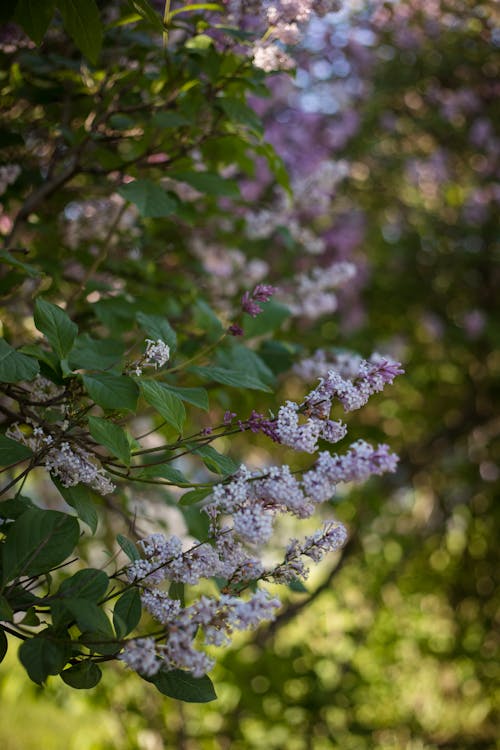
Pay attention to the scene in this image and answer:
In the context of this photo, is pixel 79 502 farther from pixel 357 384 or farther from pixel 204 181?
pixel 204 181

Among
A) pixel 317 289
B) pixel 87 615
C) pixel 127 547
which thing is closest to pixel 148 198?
pixel 127 547

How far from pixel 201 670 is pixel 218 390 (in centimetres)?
92

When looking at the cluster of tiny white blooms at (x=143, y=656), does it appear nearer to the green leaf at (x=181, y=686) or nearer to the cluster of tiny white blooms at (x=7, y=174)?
the green leaf at (x=181, y=686)

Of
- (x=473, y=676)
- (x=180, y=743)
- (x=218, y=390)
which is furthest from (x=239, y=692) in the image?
(x=218, y=390)

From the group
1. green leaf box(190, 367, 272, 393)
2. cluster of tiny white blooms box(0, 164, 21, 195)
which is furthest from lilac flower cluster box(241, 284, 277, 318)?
cluster of tiny white blooms box(0, 164, 21, 195)

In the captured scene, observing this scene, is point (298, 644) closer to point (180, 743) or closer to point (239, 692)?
point (239, 692)

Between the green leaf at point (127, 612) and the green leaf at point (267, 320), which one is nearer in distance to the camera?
the green leaf at point (127, 612)

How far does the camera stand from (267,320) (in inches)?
61.6

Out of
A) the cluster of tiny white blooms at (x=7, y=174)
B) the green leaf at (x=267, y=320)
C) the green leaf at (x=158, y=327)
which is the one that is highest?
the cluster of tiny white blooms at (x=7, y=174)

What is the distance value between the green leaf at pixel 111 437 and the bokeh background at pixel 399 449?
73.3 inches

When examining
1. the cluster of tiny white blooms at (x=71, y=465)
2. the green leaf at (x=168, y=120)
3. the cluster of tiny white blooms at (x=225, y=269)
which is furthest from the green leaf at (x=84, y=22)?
the cluster of tiny white blooms at (x=225, y=269)

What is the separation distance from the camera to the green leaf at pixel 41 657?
2.62ft

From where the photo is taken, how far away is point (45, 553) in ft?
2.86

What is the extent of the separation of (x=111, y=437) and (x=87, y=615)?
19 cm
